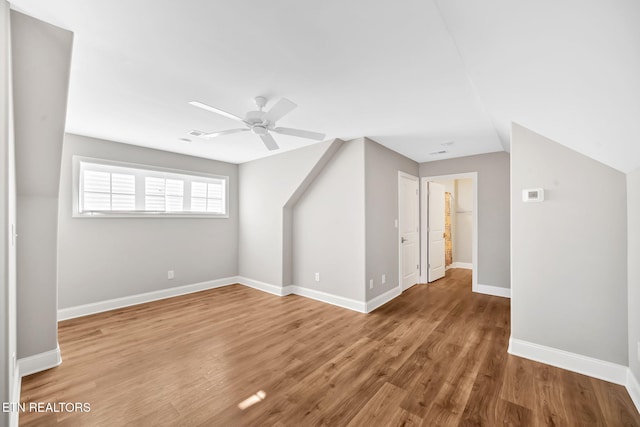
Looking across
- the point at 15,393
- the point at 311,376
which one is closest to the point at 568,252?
the point at 311,376

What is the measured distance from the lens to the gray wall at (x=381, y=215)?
3701mm

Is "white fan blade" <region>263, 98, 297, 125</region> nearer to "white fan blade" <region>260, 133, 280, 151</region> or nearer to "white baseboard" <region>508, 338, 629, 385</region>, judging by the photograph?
"white fan blade" <region>260, 133, 280, 151</region>

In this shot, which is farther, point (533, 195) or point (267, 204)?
point (267, 204)

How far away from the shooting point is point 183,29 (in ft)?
5.08

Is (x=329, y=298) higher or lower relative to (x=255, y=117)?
lower

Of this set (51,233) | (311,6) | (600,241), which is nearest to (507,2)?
(311,6)

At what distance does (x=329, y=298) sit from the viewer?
4023mm

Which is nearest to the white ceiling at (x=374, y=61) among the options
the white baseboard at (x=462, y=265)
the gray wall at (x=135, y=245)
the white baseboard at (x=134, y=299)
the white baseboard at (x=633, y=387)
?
the gray wall at (x=135, y=245)

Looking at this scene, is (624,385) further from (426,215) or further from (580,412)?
(426,215)

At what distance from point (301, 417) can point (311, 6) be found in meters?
2.45

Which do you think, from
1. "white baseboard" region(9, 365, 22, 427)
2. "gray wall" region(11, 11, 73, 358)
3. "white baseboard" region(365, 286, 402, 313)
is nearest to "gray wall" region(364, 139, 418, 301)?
"white baseboard" region(365, 286, 402, 313)

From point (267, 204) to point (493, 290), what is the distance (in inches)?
162

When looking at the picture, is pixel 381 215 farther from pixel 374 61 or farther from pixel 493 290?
pixel 374 61

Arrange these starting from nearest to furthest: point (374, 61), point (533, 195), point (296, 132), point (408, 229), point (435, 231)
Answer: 1. point (374, 61)
2. point (533, 195)
3. point (296, 132)
4. point (408, 229)
5. point (435, 231)
